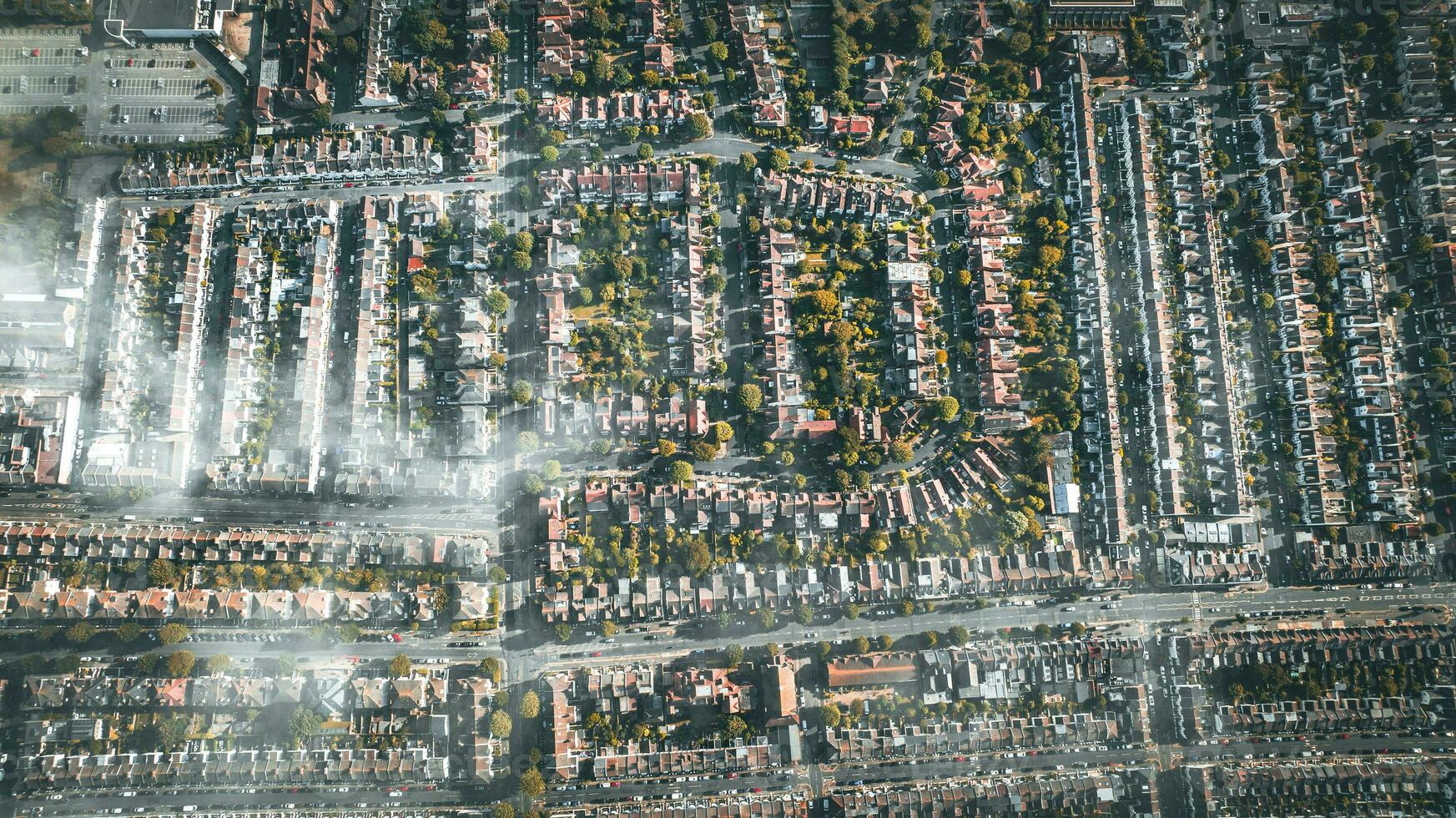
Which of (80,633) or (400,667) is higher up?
(80,633)

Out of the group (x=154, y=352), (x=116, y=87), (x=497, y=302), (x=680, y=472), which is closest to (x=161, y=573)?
(x=154, y=352)

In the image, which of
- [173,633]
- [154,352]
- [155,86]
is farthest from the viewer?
[155,86]

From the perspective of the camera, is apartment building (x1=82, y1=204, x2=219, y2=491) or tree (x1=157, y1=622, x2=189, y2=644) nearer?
tree (x1=157, y1=622, x2=189, y2=644)

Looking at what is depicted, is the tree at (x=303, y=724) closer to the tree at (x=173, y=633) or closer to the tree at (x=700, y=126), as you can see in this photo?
the tree at (x=173, y=633)

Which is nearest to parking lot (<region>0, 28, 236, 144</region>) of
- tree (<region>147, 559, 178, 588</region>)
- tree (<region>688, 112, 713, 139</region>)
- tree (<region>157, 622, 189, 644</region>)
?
tree (<region>147, 559, 178, 588</region>)

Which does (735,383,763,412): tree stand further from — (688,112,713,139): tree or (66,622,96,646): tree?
(66,622,96,646): tree

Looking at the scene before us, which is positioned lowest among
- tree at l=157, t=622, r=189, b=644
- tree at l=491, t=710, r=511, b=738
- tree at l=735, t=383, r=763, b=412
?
tree at l=491, t=710, r=511, b=738

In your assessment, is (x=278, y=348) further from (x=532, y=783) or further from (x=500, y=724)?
(x=532, y=783)
